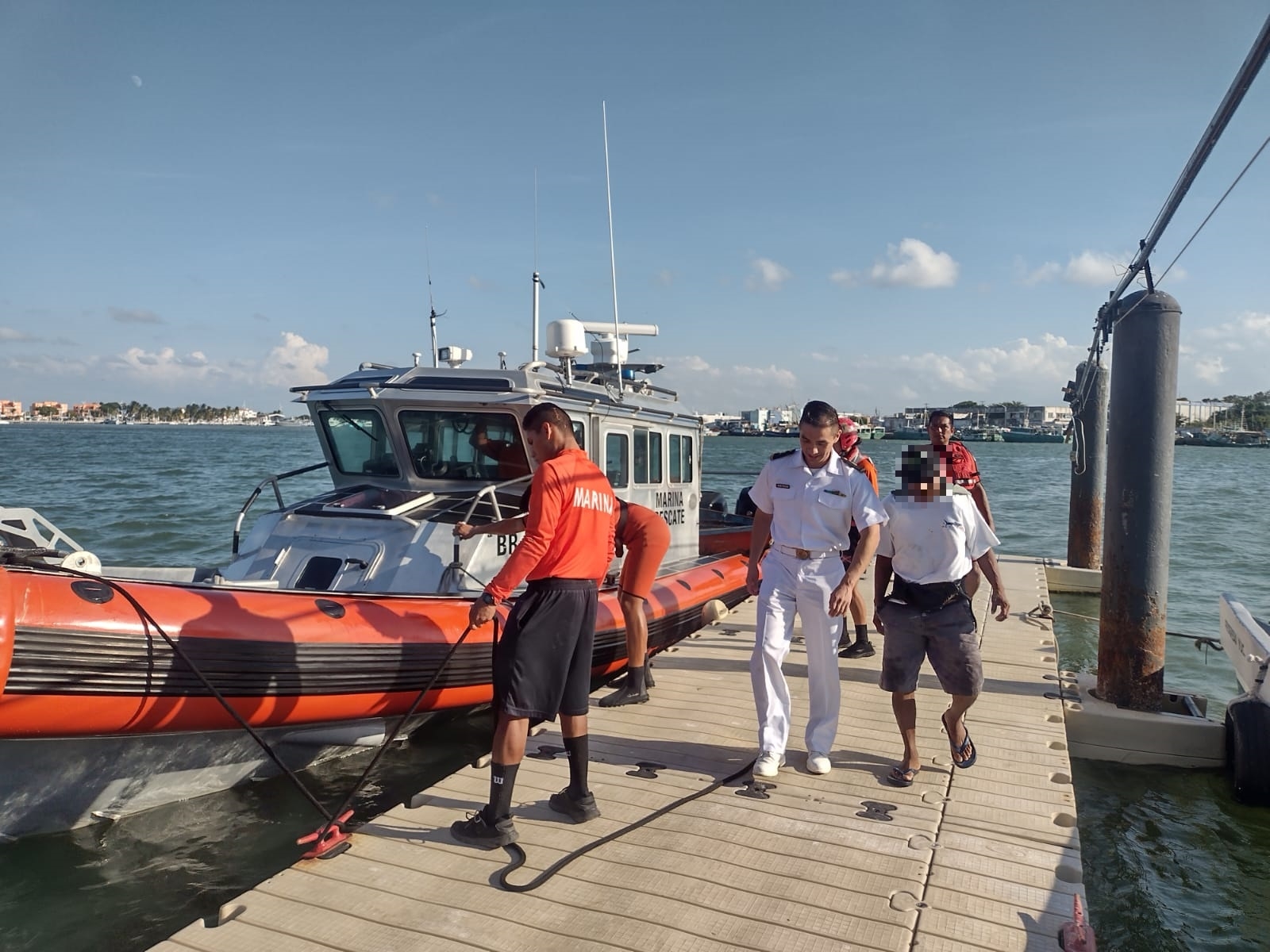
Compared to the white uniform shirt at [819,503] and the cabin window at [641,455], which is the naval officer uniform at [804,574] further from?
the cabin window at [641,455]

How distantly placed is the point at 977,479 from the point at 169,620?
4614mm

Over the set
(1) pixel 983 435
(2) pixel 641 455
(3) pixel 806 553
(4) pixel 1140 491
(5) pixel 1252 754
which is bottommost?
(5) pixel 1252 754

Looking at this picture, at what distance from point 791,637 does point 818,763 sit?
0.63 metres

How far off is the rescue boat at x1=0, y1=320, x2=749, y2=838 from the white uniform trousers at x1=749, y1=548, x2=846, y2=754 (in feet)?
4.01

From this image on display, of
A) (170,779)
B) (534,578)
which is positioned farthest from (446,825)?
(170,779)

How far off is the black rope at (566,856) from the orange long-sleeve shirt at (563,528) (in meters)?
0.96

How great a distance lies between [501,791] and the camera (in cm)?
330

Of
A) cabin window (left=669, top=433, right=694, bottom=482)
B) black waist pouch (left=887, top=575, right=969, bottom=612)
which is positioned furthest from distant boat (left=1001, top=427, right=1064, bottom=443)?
black waist pouch (left=887, top=575, right=969, bottom=612)

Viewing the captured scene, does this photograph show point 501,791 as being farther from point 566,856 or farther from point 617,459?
point 617,459

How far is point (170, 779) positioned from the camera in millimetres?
4547

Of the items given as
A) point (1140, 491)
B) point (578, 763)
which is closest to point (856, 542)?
point (1140, 491)

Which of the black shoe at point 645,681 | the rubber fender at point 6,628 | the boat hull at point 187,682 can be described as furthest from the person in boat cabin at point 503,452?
the rubber fender at point 6,628

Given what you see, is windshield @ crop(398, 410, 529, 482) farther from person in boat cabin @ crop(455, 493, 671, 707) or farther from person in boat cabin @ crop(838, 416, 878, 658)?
person in boat cabin @ crop(838, 416, 878, 658)

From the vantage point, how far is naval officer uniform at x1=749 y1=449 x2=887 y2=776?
12.7ft
